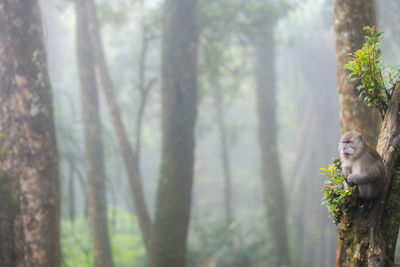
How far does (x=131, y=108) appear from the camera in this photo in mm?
18641

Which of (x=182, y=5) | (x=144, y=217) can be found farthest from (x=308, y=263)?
(x=182, y=5)

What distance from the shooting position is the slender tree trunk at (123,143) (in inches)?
280

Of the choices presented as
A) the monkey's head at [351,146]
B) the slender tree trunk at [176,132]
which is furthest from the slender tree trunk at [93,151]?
the monkey's head at [351,146]

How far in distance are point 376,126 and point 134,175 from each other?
4785 millimetres

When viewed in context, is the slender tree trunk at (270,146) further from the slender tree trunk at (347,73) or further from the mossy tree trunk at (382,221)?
the mossy tree trunk at (382,221)

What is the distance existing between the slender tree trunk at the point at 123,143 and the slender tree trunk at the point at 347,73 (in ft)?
14.9

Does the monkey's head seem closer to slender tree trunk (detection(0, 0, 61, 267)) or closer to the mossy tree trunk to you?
the mossy tree trunk

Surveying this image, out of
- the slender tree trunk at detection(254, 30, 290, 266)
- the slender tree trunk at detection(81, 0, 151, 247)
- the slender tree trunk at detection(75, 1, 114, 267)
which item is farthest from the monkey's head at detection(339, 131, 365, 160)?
the slender tree trunk at detection(254, 30, 290, 266)

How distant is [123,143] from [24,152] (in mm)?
3927

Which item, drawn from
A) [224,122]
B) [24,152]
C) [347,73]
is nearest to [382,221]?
[347,73]

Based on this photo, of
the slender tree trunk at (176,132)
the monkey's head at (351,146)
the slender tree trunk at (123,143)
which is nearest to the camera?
the monkey's head at (351,146)

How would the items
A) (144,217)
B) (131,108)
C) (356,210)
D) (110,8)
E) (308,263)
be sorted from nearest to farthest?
(356,210)
(144,217)
(110,8)
(308,263)
(131,108)

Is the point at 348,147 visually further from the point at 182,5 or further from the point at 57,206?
the point at 182,5

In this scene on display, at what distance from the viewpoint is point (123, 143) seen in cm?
727
